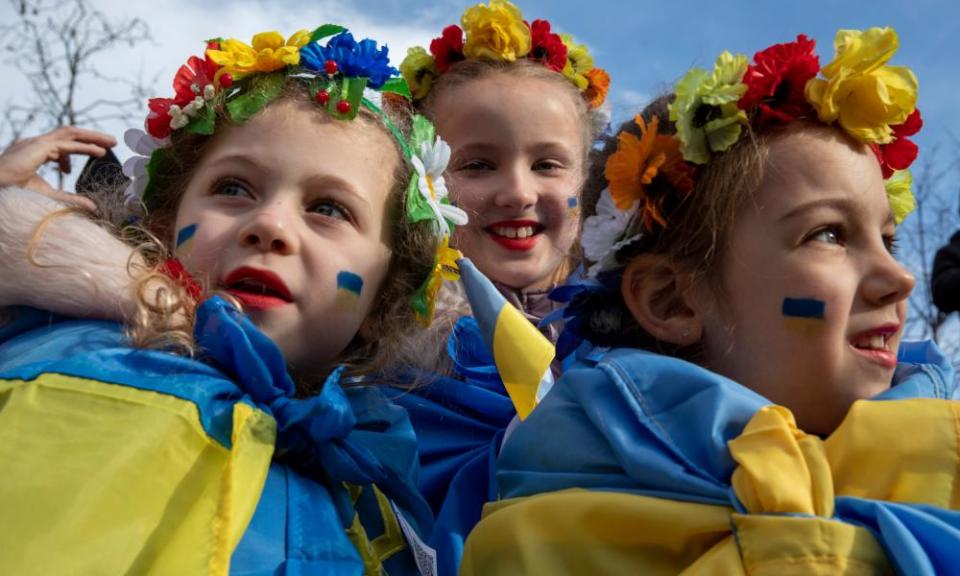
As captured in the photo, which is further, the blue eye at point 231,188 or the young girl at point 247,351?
the blue eye at point 231,188

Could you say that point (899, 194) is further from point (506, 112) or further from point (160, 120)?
point (160, 120)

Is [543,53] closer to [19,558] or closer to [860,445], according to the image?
[860,445]

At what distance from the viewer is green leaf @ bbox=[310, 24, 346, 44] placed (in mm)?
2930

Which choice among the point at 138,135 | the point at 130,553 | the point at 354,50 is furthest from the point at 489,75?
the point at 130,553

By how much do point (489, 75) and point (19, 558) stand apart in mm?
2710

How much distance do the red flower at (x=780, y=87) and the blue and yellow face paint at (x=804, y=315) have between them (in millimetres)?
450

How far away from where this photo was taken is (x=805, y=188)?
2.20 metres

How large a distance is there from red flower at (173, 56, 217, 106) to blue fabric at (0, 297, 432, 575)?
2.64 feet

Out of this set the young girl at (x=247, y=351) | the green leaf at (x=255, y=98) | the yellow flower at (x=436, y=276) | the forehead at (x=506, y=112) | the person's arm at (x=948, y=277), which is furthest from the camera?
the person's arm at (x=948, y=277)

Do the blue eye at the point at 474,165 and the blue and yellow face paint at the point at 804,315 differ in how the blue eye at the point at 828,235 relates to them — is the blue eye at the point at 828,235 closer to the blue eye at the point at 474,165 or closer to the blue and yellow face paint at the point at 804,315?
the blue and yellow face paint at the point at 804,315

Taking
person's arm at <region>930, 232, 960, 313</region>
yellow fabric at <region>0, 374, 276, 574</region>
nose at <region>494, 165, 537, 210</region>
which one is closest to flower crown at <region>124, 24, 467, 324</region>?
nose at <region>494, 165, 537, 210</region>

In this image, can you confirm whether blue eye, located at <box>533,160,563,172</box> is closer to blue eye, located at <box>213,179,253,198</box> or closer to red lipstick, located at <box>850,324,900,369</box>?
blue eye, located at <box>213,179,253,198</box>

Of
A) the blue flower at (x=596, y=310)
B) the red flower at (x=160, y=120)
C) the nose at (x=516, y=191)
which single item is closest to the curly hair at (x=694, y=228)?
the blue flower at (x=596, y=310)

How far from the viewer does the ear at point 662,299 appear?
235cm
